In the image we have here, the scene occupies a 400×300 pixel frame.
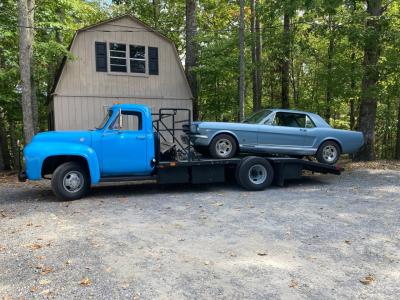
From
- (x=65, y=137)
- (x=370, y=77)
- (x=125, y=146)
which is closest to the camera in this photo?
(x=65, y=137)

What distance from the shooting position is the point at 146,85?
686 inches

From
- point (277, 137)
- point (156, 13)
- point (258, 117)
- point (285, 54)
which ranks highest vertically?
point (156, 13)

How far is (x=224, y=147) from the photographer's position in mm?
9984

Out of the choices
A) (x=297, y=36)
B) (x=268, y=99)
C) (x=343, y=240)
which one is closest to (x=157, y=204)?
(x=343, y=240)

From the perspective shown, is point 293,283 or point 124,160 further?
point 124,160

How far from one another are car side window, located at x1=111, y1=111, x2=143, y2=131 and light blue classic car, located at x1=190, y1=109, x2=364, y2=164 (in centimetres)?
143

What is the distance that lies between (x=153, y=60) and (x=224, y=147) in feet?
29.5

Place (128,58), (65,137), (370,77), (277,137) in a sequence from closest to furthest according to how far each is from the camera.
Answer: (65,137)
(277,137)
(370,77)
(128,58)

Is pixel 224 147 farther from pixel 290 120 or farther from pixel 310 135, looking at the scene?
pixel 310 135

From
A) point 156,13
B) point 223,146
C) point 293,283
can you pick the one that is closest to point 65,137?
point 223,146

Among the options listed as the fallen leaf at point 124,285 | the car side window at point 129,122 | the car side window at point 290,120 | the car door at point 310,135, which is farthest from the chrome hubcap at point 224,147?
the fallen leaf at point 124,285

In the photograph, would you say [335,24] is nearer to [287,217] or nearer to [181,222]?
[287,217]

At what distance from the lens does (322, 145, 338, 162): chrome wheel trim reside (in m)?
10.9

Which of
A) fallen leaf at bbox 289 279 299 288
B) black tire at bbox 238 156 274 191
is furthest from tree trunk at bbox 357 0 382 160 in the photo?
fallen leaf at bbox 289 279 299 288
